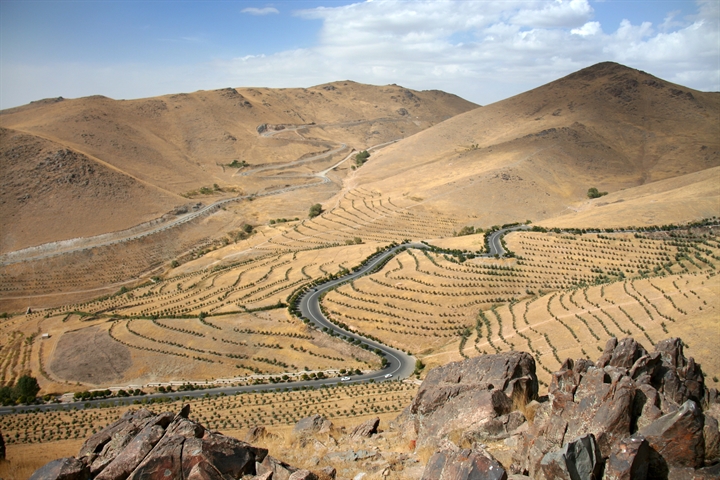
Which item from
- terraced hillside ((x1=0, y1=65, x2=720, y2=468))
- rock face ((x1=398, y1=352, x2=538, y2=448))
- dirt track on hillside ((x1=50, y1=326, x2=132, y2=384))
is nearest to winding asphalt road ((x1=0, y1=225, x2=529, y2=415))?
terraced hillside ((x1=0, y1=65, x2=720, y2=468))

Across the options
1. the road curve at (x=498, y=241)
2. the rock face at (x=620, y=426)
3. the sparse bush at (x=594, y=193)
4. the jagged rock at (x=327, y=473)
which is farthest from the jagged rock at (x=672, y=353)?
the sparse bush at (x=594, y=193)

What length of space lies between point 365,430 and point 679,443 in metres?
13.4

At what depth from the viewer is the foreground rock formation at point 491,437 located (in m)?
14.1

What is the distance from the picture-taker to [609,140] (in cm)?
18500

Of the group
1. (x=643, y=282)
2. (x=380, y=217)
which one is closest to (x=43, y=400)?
(x=643, y=282)

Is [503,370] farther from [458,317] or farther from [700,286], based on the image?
[458,317]

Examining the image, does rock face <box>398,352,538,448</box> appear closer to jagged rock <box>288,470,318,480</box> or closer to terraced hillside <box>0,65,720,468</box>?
jagged rock <box>288,470,318,480</box>

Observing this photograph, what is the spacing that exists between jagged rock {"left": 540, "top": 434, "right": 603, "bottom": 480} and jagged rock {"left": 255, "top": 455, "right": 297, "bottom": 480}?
24.8ft

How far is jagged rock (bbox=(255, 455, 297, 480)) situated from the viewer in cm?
1630

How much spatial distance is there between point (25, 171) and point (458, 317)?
13125cm

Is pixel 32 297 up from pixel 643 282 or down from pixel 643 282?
down

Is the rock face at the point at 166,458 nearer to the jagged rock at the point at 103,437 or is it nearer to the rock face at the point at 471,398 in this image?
the jagged rock at the point at 103,437

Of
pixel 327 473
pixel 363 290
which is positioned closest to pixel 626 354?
pixel 327 473

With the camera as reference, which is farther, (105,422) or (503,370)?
(105,422)
